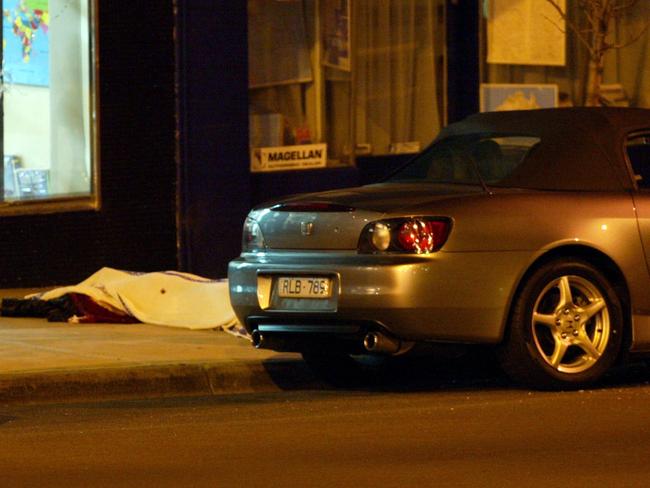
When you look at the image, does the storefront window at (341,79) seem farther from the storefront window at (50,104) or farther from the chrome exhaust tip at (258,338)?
the chrome exhaust tip at (258,338)

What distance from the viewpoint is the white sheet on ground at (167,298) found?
11141 mm

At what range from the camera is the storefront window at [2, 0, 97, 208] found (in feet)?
44.3

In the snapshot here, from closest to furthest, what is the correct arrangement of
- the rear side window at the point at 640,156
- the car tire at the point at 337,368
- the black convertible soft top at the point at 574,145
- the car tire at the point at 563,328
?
the car tire at the point at 563,328, the black convertible soft top at the point at 574,145, the rear side window at the point at 640,156, the car tire at the point at 337,368

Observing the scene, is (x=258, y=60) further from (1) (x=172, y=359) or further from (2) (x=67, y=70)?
(1) (x=172, y=359)

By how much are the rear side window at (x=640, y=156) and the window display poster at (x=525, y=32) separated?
6.15 metres

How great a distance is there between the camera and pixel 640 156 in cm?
878

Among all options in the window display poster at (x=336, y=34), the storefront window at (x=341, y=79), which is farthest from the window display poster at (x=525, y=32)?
the window display poster at (x=336, y=34)

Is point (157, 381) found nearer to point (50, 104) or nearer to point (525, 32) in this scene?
point (50, 104)

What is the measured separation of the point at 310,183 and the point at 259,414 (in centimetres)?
678

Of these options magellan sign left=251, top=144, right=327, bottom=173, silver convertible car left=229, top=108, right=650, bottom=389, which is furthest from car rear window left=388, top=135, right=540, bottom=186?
magellan sign left=251, top=144, right=327, bottom=173

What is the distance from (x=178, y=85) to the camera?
13594mm

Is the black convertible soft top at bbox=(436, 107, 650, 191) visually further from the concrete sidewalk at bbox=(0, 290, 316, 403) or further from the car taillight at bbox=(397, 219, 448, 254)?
the concrete sidewalk at bbox=(0, 290, 316, 403)

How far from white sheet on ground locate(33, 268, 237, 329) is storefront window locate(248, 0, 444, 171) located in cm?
299

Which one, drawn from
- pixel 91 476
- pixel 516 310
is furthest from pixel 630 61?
pixel 91 476
